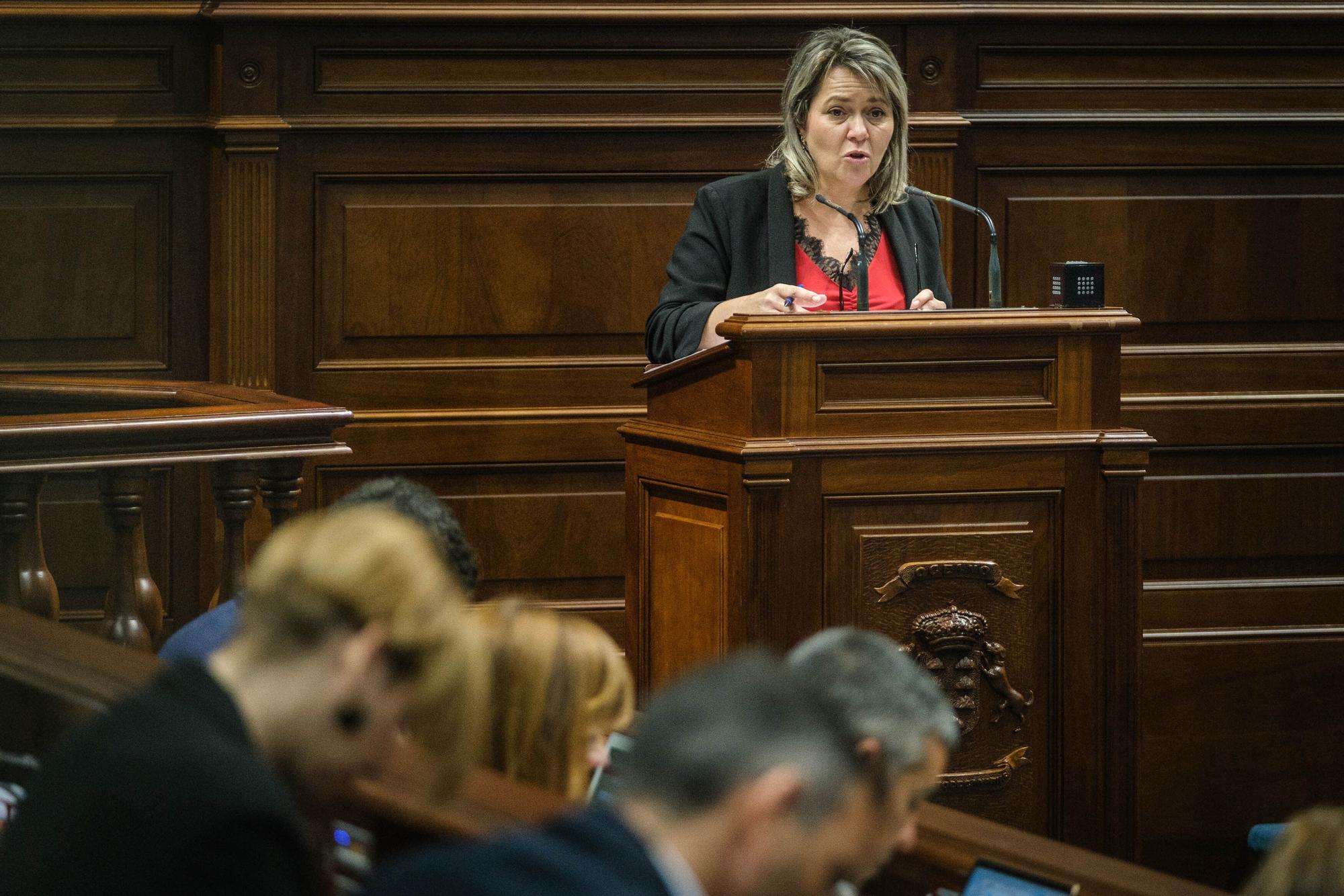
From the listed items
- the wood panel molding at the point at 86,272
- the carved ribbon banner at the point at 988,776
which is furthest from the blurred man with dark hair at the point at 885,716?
the wood panel molding at the point at 86,272

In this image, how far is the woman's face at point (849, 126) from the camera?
3600mm

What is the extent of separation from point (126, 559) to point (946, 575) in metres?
1.43

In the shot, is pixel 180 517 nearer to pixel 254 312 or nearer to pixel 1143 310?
pixel 254 312

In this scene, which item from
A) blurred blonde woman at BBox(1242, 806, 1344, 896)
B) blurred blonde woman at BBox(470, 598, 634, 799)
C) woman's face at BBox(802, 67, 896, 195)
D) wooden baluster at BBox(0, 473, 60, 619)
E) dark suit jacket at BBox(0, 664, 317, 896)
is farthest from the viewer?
woman's face at BBox(802, 67, 896, 195)

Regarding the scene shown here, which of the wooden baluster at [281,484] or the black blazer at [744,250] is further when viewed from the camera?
the black blazer at [744,250]

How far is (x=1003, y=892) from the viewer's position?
171cm

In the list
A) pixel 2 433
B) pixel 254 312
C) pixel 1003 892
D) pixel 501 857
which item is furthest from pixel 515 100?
pixel 501 857

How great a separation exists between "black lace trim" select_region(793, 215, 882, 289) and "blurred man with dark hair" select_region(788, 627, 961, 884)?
2112mm

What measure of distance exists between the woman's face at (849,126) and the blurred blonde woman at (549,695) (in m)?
2.13

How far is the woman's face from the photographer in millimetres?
3600

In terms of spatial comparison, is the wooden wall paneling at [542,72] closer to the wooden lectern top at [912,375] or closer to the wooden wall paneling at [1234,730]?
the wooden lectern top at [912,375]

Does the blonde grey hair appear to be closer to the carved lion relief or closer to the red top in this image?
the red top

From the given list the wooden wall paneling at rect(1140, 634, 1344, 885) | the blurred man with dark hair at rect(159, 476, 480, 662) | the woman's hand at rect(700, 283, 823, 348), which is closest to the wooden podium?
the woman's hand at rect(700, 283, 823, 348)

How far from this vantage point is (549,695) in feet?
5.34
